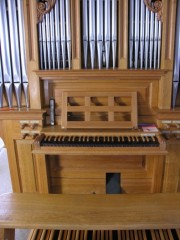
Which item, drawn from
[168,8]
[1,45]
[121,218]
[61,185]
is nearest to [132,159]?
[61,185]

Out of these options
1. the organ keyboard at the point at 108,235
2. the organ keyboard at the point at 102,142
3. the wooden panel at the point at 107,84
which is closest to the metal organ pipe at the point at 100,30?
the wooden panel at the point at 107,84

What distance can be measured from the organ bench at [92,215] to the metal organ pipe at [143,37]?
1417mm

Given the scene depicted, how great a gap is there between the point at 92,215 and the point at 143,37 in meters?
1.82

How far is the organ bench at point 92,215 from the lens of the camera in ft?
4.89

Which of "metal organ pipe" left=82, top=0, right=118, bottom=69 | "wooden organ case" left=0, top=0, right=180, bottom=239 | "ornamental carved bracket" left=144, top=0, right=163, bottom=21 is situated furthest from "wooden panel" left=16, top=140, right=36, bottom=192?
"ornamental carved bracket" left=144, top=0, right=163, bottom=21

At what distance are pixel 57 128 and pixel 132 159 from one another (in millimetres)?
986

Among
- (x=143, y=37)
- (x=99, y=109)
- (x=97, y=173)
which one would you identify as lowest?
(x=97, y=173)

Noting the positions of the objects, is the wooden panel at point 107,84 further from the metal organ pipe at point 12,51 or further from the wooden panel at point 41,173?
the wooden panel at point 41,173

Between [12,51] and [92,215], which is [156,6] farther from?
[92,215]

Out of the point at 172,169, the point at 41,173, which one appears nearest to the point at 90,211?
the point at 41,173

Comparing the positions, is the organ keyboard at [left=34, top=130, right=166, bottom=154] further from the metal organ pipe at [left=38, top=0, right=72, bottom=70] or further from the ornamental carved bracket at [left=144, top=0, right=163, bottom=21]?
the ornamental carved bracket at [left=144, top=0, right=163, bottom=21]

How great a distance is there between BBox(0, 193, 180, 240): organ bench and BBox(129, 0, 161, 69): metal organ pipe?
4.65 ft

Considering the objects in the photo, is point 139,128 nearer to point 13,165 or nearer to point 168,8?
point 168,8

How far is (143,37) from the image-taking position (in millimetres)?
2416
